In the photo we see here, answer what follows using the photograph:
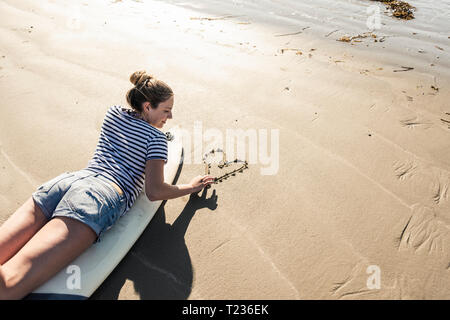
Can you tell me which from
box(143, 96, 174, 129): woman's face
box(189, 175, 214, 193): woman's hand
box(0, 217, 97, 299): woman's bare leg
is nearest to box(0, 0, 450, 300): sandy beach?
box(189, 175, 214, 193): woman's hand

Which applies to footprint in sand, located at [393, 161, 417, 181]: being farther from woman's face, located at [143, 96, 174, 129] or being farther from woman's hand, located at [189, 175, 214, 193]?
woman's face, located at [143, 96, 174, 129]

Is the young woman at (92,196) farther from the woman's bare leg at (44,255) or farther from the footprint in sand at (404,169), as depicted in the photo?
the footprint in sand at (404,169)

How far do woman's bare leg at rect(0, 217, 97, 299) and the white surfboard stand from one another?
2.4 inches

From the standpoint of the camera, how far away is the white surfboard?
157 centimetres

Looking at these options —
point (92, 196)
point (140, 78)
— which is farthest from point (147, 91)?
point (92, 196)

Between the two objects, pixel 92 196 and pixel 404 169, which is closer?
pixel 92 196

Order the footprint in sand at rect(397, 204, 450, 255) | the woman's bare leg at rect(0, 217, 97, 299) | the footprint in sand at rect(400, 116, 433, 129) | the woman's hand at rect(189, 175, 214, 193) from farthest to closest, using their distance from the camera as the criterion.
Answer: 1. the footprint in sand at rect(400, 116, 433, 129)
2. the woman's hand at rect(189, 175, 214, 193)
3. the footprint in sand at rect(397, 204, 450, 255)
4. the woman's bare leg at rect(0, 217, 97, 299)

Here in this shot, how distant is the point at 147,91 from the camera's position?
74.7 inches

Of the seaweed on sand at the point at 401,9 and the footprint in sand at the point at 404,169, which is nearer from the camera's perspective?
the footprint in sand at the point at 404,169

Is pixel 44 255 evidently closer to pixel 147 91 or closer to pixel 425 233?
pixel 147 91

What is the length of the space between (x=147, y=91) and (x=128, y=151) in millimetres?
398

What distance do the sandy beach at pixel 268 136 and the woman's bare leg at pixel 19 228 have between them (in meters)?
0.50

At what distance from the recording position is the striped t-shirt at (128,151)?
1.85m

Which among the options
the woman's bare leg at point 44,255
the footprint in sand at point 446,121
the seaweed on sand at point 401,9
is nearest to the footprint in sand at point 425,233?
the footprint in sand at point 446,121
